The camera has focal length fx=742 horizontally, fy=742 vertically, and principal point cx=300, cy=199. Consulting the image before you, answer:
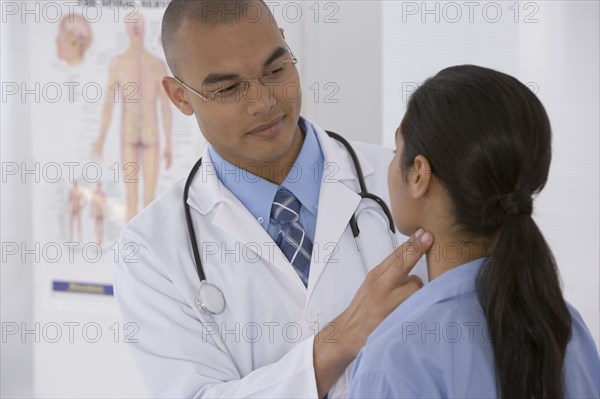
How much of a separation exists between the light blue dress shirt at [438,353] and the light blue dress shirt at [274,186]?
46 cm

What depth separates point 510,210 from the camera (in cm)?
88

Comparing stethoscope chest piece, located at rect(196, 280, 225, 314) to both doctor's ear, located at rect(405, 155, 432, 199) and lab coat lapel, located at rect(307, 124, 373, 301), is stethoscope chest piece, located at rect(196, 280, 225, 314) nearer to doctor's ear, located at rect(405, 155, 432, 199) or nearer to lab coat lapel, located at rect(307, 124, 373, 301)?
lab coat lapel, located at rect(307, 124, 373, 301)

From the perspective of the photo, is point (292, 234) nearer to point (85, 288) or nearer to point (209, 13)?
point (209, 13)

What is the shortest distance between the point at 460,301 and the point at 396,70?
43.1 inches

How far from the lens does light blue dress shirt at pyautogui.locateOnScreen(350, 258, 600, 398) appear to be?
2.81 feet

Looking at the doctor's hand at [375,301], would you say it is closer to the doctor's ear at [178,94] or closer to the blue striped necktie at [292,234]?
the blue striped necktie at [292,234]

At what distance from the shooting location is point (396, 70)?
1901mm

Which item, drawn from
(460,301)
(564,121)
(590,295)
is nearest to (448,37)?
(564,121)

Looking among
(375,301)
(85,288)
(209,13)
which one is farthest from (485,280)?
(85,288)

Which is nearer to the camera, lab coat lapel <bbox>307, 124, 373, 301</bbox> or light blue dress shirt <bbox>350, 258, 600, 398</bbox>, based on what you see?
light blue dress shirt <bbox>350, 258, 600, 398</bbox>

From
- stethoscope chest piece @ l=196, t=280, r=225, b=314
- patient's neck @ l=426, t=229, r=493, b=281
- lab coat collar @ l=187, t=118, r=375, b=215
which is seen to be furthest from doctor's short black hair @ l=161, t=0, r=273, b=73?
patient's neck @ l=426, t=229, r=493, b=281

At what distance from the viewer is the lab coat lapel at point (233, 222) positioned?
1.29 m

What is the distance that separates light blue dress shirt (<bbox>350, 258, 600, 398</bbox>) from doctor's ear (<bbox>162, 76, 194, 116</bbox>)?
2.23ft

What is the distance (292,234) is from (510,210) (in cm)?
53
